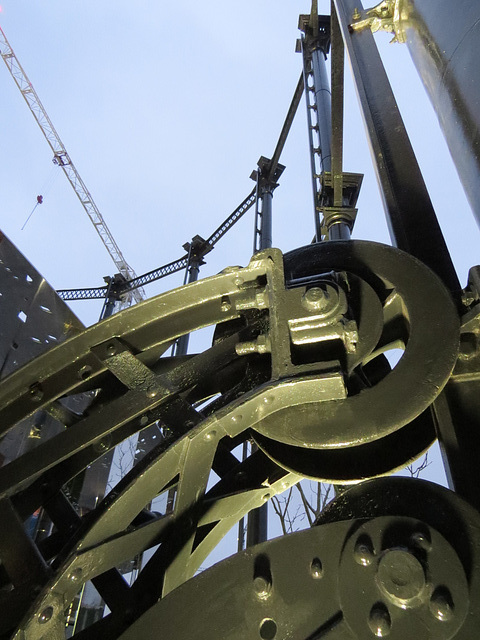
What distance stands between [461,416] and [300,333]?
71cm

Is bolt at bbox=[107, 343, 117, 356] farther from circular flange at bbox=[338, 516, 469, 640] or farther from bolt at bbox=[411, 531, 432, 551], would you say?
bolt at bbox=[411, 531, 432, 551]

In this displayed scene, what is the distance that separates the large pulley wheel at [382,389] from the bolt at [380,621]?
20.4 inches

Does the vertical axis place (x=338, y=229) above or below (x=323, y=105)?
below

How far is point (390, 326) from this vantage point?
1.98 metres

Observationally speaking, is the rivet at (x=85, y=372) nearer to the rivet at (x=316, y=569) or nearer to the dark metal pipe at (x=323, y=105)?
the rivet at (x=316, y=569)

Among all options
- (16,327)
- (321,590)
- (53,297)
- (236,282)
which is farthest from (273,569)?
(53,297)

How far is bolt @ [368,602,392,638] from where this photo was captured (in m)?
1.17

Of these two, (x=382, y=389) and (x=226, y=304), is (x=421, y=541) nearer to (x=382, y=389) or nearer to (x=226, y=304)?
(x=382, y=389)

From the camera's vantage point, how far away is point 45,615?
1406mm

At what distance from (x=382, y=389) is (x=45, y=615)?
1346 mm

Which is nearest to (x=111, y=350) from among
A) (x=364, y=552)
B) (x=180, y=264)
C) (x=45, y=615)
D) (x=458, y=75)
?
Result: (x=45, y=615)

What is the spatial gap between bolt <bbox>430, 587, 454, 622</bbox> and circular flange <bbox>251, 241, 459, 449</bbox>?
51cm

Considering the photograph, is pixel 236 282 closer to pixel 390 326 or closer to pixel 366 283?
pixel 366 283

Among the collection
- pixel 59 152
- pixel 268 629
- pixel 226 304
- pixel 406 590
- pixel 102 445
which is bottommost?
pixel 268 629
